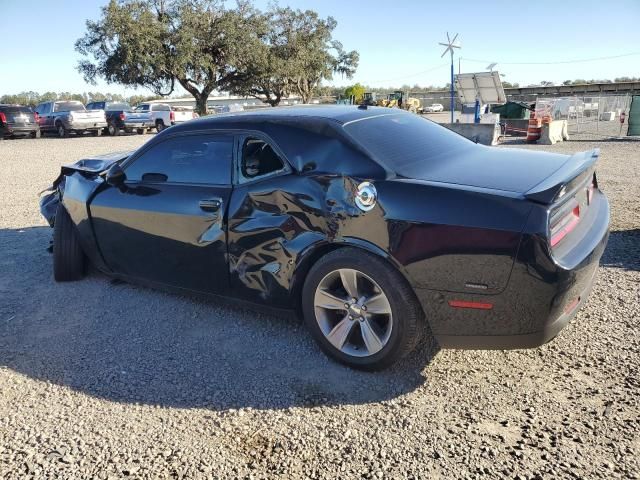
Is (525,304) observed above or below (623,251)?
above

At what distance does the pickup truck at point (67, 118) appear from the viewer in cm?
2575

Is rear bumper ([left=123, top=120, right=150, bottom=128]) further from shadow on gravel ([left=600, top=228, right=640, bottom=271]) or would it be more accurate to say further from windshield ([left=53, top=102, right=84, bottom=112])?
shadow on gravel ([left=600, top=228, right=640, bottom=271])

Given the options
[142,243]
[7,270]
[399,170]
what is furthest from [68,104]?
[399,170]

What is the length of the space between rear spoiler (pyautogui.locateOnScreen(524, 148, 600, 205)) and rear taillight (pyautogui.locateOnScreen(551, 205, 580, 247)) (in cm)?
14

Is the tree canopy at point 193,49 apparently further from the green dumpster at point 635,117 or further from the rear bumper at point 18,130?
the green dumpster at point 635,117

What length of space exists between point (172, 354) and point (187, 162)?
1.44 meters

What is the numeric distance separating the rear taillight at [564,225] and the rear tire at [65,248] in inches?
161

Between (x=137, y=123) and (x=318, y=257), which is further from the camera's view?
(x=137, y=123)

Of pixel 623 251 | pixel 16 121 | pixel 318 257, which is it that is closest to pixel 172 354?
pixel 318 257

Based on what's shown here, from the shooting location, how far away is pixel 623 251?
4.96 m

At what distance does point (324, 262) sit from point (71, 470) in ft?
5.54

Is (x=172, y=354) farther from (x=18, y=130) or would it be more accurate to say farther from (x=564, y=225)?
(x=18, y=130)

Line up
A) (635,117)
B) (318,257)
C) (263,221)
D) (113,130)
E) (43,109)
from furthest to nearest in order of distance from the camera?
1. (113,130)
2. (43,109)
3. (635,117)
4. (263,221)
5. (318,257)

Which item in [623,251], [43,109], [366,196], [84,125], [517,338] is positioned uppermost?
[43,109]
